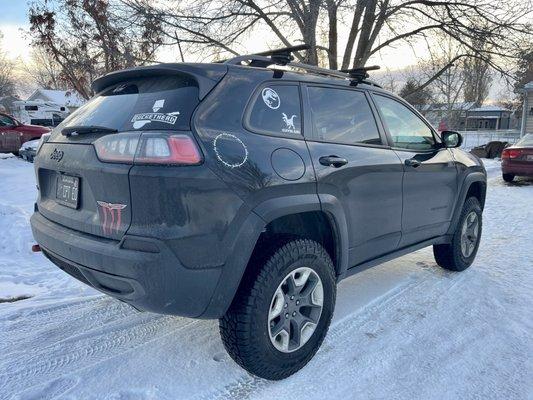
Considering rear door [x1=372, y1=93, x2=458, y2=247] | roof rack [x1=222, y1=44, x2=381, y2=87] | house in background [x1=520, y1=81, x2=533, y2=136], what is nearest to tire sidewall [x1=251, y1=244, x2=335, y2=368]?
→ rear door [x1=372, y1=93, x2=458, y2=247]

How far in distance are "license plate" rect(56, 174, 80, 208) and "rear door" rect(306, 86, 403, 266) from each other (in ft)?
4.65

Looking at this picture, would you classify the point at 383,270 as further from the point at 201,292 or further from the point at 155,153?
the point at 155,153

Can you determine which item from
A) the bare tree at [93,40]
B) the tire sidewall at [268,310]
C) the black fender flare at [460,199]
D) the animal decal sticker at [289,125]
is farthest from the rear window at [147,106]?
the bare tree at [93,40]

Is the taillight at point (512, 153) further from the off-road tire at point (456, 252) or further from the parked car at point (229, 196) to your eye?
the parked car at point (229, 196)

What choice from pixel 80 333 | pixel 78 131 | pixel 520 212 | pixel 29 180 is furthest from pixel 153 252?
pixel 29 180

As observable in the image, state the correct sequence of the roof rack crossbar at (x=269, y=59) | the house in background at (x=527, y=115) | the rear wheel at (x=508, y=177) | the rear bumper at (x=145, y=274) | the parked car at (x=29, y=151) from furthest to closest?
the house in background at (x=527, y=115)
the parked car at (x=29, y=151)
the rear wheel at (x=508, y=177)
the roof rack crossbar at (x=269, y=59)
the rear bumper at (x=145, y=274)

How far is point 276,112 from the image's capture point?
107 inches

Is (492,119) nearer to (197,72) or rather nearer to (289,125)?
(289,125)

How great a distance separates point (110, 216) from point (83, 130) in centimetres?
63

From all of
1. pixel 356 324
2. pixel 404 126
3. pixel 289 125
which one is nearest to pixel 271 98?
pixel 289 125

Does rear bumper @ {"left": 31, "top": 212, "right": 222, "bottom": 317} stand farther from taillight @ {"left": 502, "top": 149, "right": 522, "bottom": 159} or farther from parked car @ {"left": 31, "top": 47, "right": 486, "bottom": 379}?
taillight @ {"left": 502, "top": 149, "right": 522, "bottom": 159}

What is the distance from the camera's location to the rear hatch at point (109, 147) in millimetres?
2283

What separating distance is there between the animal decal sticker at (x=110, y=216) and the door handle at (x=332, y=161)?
1.26 meters

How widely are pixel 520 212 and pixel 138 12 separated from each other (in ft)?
32.5
